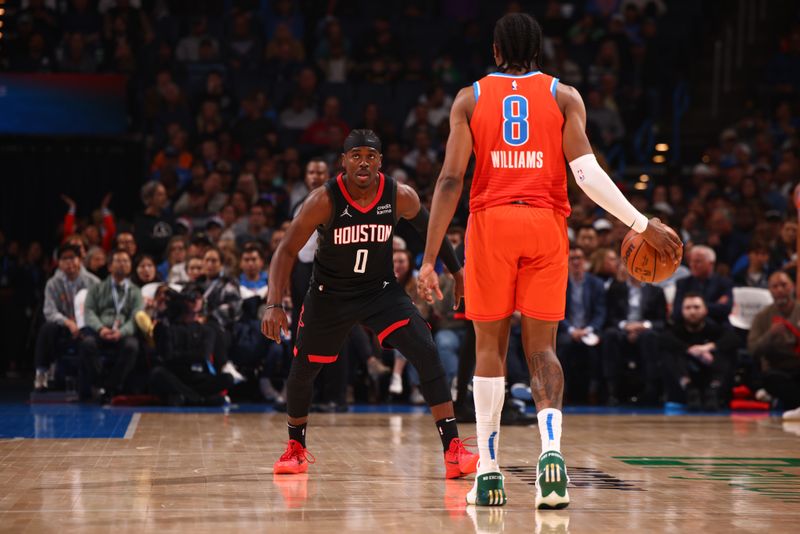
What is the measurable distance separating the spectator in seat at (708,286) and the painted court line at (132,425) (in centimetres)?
509

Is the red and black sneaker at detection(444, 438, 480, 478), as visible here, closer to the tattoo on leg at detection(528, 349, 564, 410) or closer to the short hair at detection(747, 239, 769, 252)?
the tattoo on leg at detection(528, 349, 564, 410)

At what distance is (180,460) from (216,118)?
28.8ft

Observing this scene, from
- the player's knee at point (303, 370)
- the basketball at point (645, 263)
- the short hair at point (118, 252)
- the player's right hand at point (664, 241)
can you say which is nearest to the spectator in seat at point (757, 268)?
the short hair at point (118, 252)

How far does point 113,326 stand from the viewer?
1128 cm

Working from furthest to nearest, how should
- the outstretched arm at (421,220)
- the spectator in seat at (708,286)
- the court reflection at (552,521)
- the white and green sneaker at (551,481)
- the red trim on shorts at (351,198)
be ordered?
the spectator in seat at (708,286), the red trim on shorts at (351,198), the outstretched arm at (421,220), the white and green sneaker at (551,481), the court reflection at (552,521)

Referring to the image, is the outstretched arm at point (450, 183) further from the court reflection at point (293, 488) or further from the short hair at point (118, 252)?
the short hair at point (118, 252)

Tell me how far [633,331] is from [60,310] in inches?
213

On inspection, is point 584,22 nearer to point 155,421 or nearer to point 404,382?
point 404,382

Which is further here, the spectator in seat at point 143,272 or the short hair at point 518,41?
the spectator in seat at point 143,272

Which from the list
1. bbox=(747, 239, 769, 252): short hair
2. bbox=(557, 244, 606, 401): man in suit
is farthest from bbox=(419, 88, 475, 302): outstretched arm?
bbox=(747, 239, 769, 252): short hair

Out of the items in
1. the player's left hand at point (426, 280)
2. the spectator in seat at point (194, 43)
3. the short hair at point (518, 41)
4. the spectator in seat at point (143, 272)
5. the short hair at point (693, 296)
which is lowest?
the player's left hand at point (426, 280)

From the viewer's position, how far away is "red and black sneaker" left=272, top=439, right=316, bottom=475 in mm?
6391

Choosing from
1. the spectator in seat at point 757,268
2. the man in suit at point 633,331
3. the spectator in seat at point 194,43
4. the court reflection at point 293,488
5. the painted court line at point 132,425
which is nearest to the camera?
the court reflection at point 293,488

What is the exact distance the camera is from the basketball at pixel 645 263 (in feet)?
17.1
